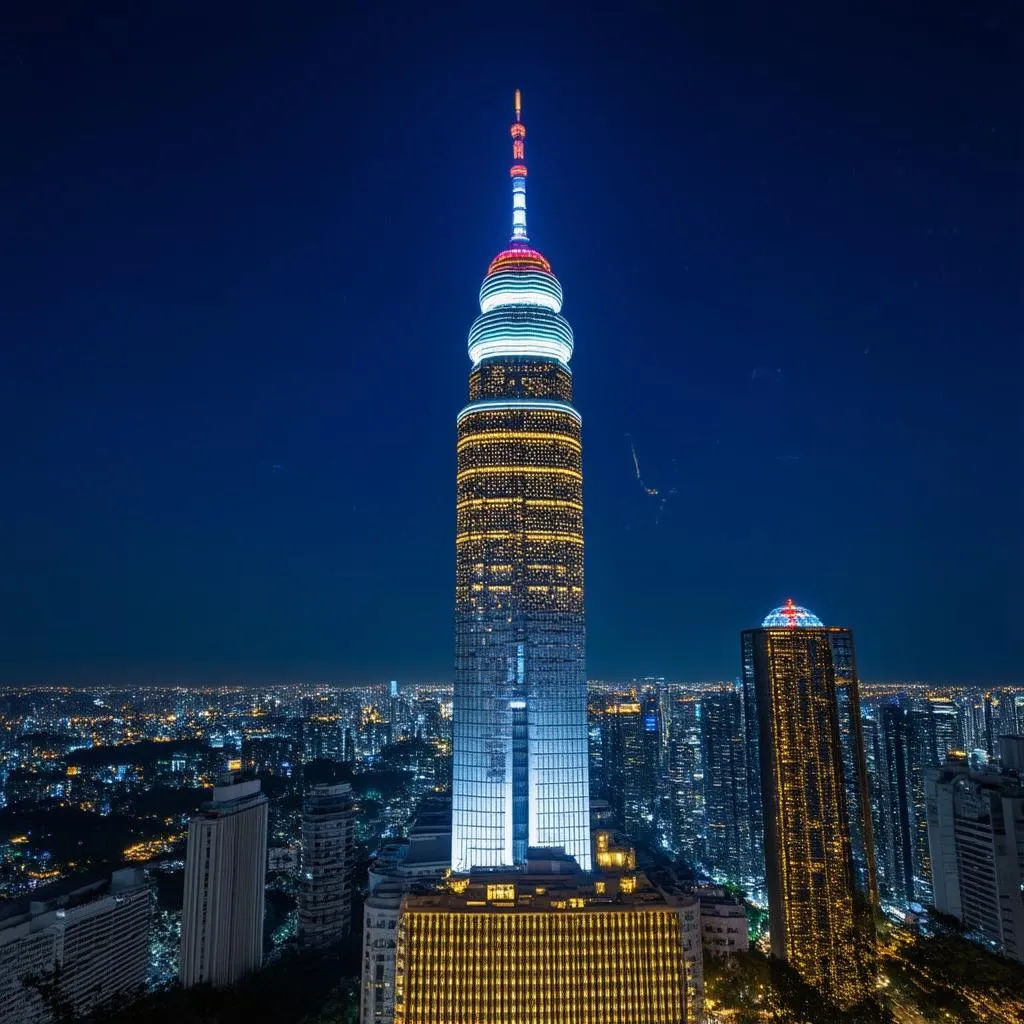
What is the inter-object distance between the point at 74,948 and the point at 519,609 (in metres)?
16.7

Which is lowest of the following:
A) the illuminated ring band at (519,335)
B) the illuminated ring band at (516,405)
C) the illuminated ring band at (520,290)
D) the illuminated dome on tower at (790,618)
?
the illuminated dome on tower at (790,618)

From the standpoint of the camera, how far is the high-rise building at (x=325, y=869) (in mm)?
28656

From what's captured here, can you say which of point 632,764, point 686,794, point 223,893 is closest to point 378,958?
point 223,893

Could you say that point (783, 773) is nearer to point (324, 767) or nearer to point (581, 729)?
point (581, 729)

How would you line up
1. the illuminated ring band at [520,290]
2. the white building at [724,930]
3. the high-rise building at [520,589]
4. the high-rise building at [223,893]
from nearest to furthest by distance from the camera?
the white building at [724,930]
the high-rise building at [223,893]
the high-rise building at [520,589]
the illuminated ring band at [520,290]

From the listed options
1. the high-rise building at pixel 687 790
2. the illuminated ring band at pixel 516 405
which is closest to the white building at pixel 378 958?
the illuminated ring band at pixel 516 405

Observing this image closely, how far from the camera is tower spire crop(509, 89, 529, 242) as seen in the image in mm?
32906

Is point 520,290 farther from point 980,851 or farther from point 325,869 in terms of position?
point 980,851

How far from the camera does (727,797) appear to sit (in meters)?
36.4

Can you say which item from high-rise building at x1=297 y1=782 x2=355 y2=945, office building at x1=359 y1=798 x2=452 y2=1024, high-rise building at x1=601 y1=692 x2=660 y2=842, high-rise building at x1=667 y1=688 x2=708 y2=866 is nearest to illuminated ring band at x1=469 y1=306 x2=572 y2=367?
high-rise building at x1=297 y1=782 x2=355 y2=945

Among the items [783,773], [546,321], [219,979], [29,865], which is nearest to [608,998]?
[783,773]

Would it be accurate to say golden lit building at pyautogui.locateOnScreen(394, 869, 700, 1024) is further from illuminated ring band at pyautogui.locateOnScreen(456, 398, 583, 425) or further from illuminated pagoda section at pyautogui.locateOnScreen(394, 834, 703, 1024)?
illuminated ring band at pyautogui.locateOnScreen(456, 398, 583, 425)

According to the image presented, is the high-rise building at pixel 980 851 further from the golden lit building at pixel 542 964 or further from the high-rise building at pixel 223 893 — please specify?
the high-rise building at pixel 223 893

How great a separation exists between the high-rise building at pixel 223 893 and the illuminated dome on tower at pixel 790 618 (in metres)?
18.3
